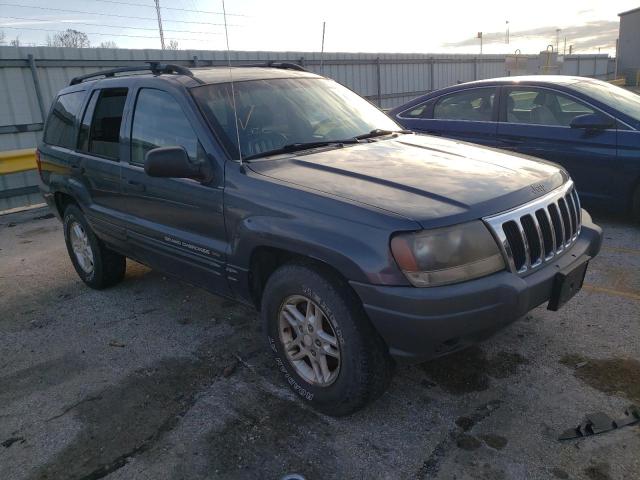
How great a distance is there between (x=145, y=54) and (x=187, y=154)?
962cm

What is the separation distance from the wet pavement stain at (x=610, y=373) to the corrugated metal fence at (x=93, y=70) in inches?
147

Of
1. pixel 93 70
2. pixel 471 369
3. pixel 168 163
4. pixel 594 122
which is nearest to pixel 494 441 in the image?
pixel 471 369

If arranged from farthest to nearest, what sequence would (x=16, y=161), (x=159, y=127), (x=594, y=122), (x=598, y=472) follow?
(x=16, y=161)
(x=594, y=122)
(x=159, y=127)
(x=598, y=472)

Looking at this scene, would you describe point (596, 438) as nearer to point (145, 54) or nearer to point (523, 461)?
point (523, 461)

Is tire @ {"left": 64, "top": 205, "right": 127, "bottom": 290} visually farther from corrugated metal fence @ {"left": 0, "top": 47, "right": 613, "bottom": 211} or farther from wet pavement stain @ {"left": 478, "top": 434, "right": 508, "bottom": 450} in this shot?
wet pavement stain @ {"left": 478, "top": 434, "right": 508, "bottom": 450}

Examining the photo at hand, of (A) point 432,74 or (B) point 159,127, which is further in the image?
(A) point 432,74

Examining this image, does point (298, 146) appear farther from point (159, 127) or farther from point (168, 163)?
point (159, 127)

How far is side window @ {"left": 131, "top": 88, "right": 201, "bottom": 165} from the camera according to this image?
3.38m

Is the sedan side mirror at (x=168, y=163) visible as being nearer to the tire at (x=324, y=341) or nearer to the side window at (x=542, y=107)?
the tire at (x=324, y=341)

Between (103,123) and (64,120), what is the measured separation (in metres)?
0.86

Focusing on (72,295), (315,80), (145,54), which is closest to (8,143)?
(145,54)

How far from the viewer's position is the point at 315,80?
4.11 metres

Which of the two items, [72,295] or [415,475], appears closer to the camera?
[415,475]

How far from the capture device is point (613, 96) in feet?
19.5
